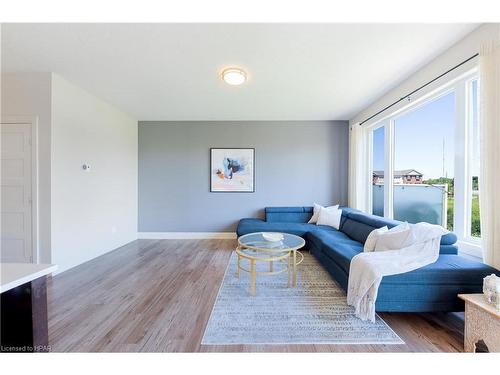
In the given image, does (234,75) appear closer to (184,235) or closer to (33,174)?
(33,174)

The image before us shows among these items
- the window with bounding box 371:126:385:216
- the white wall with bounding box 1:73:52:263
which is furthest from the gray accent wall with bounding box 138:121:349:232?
the white wall with bounding box 1:73:52:263

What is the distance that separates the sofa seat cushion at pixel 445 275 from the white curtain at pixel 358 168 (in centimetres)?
245

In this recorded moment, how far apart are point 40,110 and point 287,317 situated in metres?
3.86

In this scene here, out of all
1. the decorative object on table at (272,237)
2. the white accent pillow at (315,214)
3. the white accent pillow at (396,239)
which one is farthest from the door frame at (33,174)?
the white accent pillow at (315,214)

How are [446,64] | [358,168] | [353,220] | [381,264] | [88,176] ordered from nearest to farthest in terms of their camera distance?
[381,264], [446,64], [88,176], [353,220], [358,168]

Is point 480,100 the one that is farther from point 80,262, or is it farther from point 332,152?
point 80,262

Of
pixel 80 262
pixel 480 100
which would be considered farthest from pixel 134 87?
pixel 480 100

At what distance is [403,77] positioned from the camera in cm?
273

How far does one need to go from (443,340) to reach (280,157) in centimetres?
366

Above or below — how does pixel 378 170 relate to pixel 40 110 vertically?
below

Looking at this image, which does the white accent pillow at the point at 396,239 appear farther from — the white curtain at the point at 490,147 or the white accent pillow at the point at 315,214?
the white accent pillow at the point at 315,214

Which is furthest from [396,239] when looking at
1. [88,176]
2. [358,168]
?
[88,176]

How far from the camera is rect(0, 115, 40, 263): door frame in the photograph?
2.67m

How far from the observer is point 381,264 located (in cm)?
181
